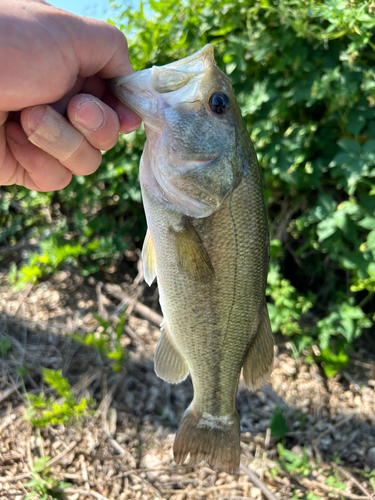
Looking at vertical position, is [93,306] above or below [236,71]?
below

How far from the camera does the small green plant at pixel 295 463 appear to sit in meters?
2.30

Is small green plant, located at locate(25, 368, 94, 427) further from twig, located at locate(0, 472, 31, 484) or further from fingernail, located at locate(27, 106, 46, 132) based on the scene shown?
fingernail, located at locate(27, 106, 46, 132)

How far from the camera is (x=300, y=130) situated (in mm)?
2541

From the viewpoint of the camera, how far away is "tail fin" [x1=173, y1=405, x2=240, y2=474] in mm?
1675

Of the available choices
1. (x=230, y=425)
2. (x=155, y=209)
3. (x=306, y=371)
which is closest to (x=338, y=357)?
(x=306, y=371)

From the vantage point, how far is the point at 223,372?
162cm

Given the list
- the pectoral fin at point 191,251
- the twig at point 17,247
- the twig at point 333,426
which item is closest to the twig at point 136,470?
the twig at point 333,426

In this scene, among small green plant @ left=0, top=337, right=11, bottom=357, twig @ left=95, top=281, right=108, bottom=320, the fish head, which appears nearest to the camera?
the fish head

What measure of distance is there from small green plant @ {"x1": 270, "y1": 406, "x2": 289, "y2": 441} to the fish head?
6.18ft

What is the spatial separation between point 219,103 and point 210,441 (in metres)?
1.48

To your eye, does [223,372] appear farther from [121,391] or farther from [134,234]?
[134,234]

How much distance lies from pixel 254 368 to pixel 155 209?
0.84 metres

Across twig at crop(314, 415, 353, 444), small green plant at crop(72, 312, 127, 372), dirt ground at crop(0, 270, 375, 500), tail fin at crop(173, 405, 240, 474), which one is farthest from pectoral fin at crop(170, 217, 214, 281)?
twig at crop(314, 415, 353, 444)

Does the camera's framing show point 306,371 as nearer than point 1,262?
Yes
